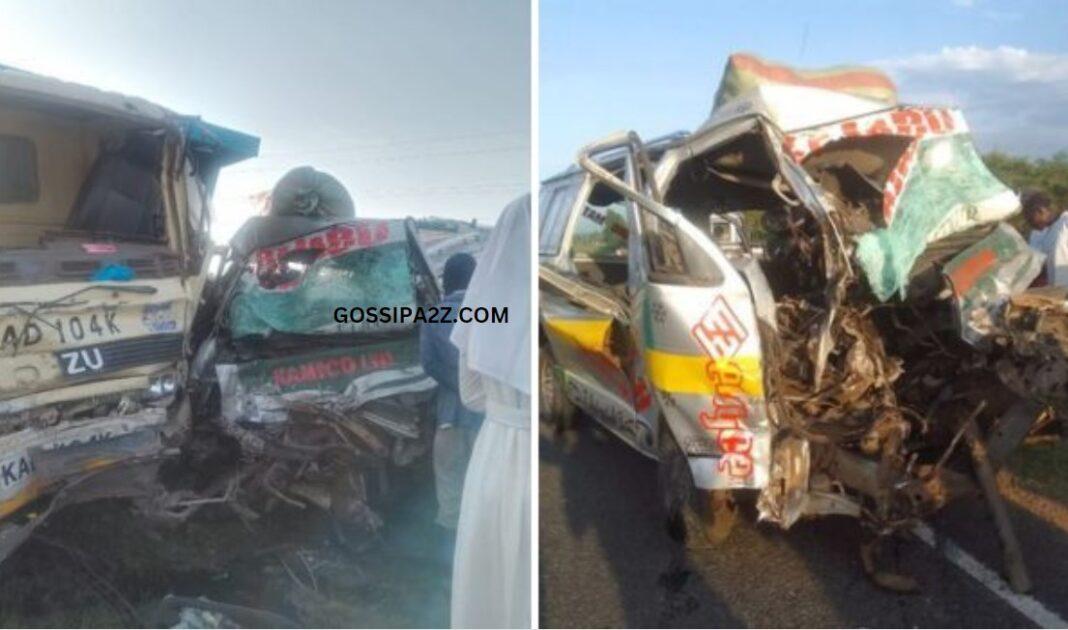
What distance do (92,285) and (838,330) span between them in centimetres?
371

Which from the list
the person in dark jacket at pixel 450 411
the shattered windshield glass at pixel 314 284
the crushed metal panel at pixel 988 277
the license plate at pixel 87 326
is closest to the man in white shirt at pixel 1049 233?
the crushed metal panel at pixel 988 277

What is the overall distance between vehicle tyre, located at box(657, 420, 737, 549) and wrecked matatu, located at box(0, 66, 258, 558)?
262 centimetres

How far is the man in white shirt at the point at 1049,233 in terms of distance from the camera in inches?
187

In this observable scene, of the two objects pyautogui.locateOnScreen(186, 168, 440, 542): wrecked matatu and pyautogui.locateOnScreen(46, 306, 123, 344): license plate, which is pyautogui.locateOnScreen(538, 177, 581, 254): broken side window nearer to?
pyautogui.locateOnScreen(186, 168, 440, 542): wrecked matatu

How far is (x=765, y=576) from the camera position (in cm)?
321

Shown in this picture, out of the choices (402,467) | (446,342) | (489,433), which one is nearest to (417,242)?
(402,467)

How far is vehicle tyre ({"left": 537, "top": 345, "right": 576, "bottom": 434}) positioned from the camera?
17.1 feet

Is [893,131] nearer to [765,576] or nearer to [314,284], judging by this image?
[765,576]

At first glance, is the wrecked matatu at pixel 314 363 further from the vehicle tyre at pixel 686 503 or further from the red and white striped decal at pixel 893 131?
the red and white striped decal at pixel 893 131

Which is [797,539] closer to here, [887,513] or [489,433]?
[887,513]

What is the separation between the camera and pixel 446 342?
3.47 m

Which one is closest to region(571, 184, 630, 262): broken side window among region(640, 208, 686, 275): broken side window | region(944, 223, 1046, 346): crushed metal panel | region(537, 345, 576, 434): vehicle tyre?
region(537, 345, 576, 434): vehicle tyre

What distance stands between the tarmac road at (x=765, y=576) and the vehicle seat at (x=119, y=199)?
343 cm

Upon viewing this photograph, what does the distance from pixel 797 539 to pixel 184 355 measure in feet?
11.3
